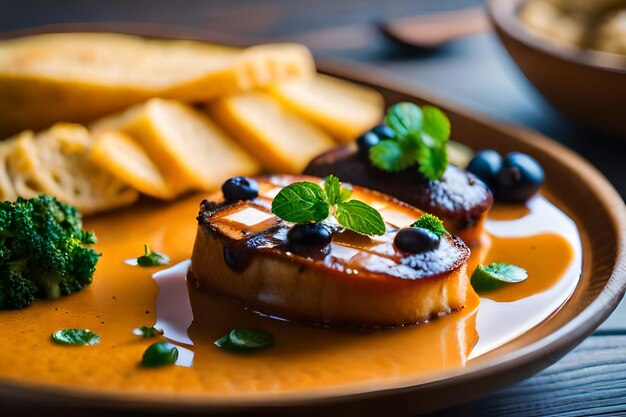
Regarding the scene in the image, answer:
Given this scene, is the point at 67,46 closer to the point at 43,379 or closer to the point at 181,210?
the point at 181,210

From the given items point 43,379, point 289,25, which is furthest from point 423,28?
point 43,379

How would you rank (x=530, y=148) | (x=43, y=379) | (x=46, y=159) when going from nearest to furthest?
(x=43, y=379), (x=46, y=159), (x=530, y=148)

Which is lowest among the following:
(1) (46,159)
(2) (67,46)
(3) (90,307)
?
(3) (90,307)

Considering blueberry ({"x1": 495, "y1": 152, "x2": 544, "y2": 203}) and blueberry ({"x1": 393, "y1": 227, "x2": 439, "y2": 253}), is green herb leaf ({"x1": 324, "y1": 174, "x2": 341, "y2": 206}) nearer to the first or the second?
blueberry ({"x1": 393, "y1": 227, "x2": 439, "y2": 253})

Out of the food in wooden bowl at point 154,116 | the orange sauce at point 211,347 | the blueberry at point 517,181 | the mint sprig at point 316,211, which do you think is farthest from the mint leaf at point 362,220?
the food in wooden bowl at point 154,116

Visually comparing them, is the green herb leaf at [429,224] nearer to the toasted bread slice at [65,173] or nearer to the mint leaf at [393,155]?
the mint leaf at [393,155]
